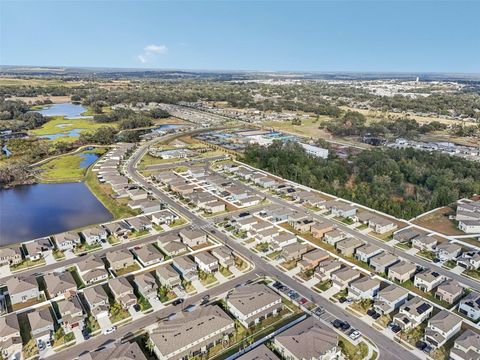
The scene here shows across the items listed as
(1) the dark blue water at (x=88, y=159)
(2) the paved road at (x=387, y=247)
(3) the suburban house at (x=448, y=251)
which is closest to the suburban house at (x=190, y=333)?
(2) the paved road at (x=387, y=247)

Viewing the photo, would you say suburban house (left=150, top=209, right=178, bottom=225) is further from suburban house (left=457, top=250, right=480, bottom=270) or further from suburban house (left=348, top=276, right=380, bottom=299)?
suburban house (left=457, top=250, right=480, bottom=270)

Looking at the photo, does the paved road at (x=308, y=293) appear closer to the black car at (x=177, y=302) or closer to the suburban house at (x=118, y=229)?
the suburban house at (x=118, y=229)

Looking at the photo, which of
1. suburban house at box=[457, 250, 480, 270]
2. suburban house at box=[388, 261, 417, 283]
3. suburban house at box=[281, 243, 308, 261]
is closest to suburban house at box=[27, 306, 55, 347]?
suburban house at box=[281, 243, 308, 261]

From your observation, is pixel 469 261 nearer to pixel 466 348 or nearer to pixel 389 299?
pixel 389 299

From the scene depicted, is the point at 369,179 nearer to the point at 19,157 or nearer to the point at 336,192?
the point at 336,192

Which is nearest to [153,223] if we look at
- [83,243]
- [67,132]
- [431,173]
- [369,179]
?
[83,243]

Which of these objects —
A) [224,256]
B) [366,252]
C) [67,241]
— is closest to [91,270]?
[67,241]
